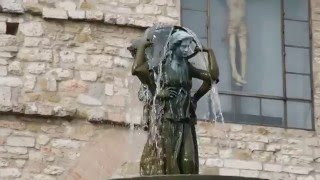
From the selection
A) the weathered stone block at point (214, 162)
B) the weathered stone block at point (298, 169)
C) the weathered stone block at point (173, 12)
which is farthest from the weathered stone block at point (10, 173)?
the weathered stone block at point (298, 169)

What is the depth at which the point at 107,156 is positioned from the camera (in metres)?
10.8

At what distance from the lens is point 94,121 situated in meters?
10.8

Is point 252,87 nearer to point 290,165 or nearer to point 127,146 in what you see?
point 290,165

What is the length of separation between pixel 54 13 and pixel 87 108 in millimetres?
1102

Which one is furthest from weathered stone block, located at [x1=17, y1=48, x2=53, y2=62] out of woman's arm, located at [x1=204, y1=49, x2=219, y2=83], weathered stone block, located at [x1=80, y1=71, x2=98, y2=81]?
woman's arm, located at [x1=204, y1=49, x2=219, y2=83]

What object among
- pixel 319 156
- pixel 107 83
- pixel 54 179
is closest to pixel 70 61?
pixel 107 83

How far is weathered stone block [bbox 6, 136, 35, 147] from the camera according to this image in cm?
1054

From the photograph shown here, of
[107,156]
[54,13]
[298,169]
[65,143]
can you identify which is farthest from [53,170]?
[298,169]

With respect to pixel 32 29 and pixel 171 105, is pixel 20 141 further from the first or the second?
pixel 171 105

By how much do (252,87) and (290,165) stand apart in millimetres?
1035

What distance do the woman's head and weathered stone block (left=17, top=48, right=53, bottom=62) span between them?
12.7 ft

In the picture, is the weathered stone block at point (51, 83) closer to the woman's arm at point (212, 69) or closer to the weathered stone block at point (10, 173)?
the weathered stone block at point (10, 173)

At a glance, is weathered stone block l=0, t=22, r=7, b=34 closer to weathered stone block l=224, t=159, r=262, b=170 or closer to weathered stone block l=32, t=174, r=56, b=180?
weathered stone block l=32, t=174, r=56, b=180

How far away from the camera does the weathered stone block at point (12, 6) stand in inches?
430
